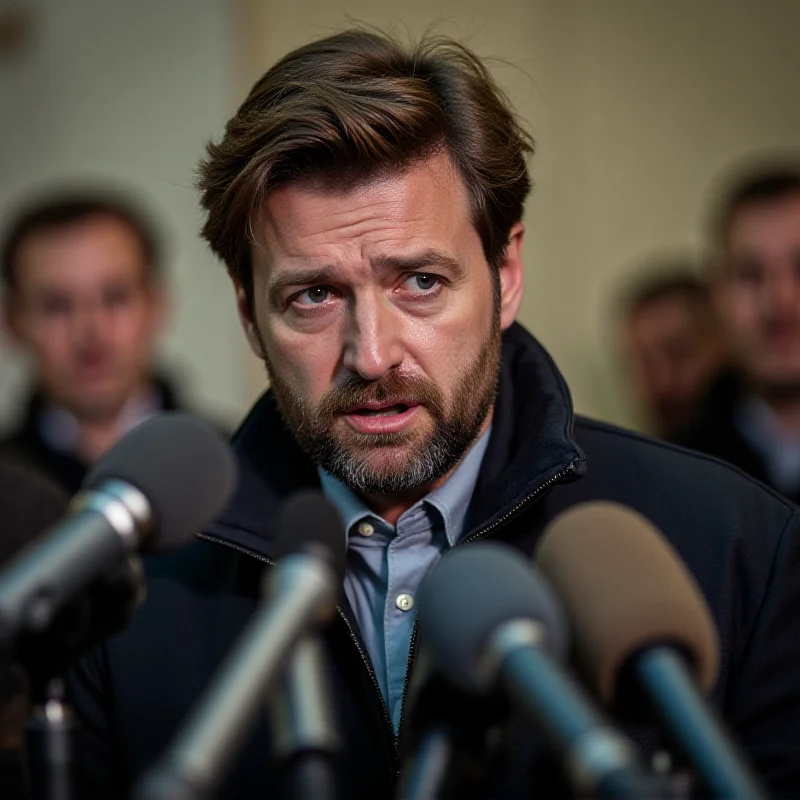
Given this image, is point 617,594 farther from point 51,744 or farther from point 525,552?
point 525,552

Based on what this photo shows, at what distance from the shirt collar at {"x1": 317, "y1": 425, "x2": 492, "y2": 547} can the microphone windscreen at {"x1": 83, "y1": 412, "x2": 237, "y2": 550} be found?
74 cm

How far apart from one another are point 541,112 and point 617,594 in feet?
14.8

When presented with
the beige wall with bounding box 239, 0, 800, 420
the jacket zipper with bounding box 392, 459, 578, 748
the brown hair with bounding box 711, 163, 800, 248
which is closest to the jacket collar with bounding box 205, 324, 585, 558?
the jacket zipper with bounding box 392, 459, 578, 748

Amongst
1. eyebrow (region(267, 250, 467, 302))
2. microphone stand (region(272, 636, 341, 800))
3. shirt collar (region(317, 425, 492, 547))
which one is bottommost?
shirt collar (region(317, 425, 492, 547))

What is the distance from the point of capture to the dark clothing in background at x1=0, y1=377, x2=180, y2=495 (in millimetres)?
4289

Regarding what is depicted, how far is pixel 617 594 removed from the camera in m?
1.31

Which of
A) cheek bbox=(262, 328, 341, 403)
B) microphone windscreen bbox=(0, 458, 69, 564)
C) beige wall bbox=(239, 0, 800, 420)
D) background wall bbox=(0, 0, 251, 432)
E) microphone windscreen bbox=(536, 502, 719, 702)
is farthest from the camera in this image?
beige wall bbox=(239, 0, 800, 420)

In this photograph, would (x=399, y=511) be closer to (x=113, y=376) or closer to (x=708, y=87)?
(x=113, y=376)

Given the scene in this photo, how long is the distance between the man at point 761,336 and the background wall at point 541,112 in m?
1.02

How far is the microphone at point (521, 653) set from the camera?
1089mm

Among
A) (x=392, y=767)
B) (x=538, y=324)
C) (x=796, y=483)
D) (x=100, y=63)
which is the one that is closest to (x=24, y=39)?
(x=100, y=63)

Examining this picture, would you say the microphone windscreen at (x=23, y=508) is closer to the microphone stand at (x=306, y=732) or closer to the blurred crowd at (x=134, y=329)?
the microphone stand at (x=306, y=732)

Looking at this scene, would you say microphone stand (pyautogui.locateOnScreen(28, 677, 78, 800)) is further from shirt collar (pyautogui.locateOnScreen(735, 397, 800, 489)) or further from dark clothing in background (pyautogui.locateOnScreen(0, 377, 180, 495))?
shirt collar (pyautogui.locateOnScreen(735, 397, 800, 489))

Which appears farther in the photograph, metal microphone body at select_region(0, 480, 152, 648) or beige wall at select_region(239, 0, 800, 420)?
beige wall at select_region(239, 0, 800, 420)
